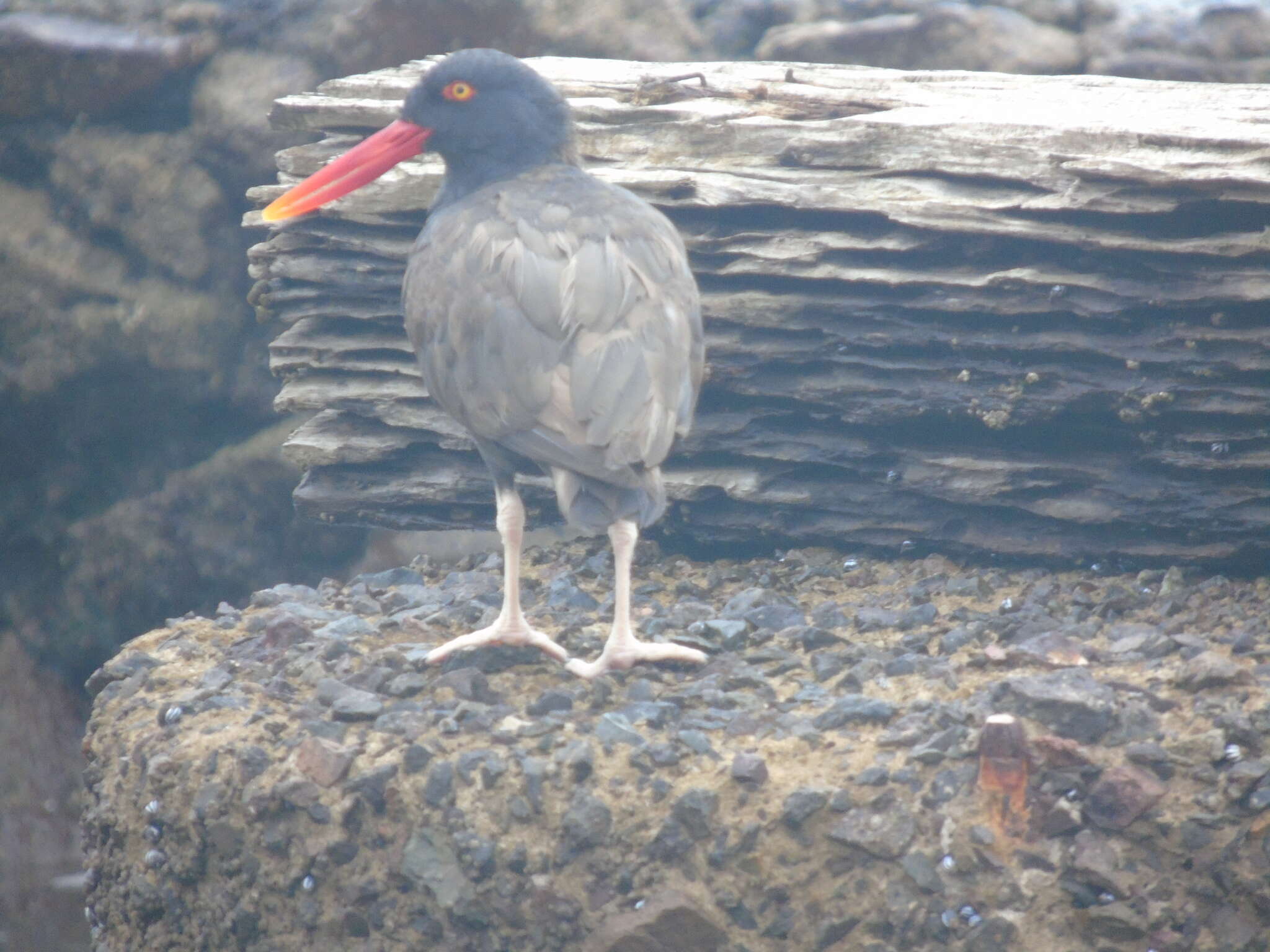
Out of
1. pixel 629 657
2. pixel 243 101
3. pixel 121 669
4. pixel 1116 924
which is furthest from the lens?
pixel 243 101

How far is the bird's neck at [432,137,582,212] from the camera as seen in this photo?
12.9ft

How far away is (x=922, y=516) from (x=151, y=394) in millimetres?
4580

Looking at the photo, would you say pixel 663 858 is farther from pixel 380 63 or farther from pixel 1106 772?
pixel 380 63

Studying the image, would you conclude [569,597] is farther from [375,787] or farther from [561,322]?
[375,787]

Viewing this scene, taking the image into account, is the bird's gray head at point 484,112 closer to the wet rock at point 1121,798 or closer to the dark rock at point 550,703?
the dark rock at point 550,703

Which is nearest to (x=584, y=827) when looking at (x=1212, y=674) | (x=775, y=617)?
(x=775, y=617)

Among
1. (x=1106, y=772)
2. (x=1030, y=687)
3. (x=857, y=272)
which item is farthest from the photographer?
(x=857, y=272)

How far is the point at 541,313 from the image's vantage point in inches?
130

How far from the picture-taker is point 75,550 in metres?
6.70

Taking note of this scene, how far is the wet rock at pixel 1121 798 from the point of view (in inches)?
101

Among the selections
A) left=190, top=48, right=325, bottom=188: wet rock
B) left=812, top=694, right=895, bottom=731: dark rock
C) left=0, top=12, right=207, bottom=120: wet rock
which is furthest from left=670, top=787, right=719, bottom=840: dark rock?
left=0, top=12, right=207, bottom=120: wet rock

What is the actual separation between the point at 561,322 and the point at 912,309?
4.46ft

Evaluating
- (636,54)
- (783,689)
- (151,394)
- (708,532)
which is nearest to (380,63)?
(636,54)

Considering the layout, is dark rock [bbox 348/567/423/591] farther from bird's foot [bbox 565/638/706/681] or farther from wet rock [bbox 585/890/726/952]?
wet rock [bbox 585/890/726/952]
